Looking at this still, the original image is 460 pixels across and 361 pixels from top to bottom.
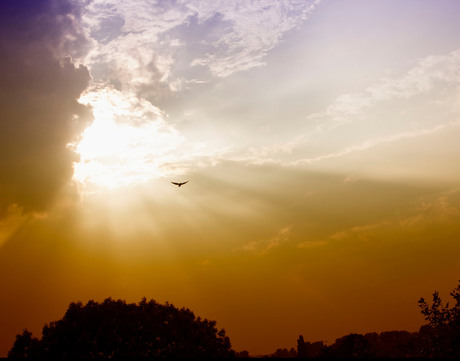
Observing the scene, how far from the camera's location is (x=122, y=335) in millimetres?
37312

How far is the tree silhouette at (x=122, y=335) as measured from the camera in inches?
1414

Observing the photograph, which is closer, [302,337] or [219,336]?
[219,336]

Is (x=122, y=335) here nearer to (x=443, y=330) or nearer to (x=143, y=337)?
(x=143, y=337)

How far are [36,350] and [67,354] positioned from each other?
2.84 metres

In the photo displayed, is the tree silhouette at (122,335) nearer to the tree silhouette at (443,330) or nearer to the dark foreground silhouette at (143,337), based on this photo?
the dark foreground silhouette at (143,337)

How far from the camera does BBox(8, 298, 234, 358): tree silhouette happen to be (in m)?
35.9

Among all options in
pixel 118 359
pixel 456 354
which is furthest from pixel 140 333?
pixel 456 354

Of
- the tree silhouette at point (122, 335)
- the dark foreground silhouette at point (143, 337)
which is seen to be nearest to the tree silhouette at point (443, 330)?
the dark foreground silhouette at point (143, 337)

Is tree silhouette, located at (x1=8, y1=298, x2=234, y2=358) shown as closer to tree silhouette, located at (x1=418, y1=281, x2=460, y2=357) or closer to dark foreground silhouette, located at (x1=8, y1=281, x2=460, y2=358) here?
dark foreground silhouette, located at (x1=8, y1=281, x2=460, y2=358)

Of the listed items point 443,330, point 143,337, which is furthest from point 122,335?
point 443,330

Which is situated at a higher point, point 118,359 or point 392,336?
point 118,359

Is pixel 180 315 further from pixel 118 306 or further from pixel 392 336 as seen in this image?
pixel 392 336

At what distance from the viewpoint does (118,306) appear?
39.5 m

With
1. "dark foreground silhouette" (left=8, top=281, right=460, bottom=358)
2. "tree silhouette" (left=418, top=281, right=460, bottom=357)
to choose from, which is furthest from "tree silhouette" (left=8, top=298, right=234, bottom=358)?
"tree silhouette" (left=418, top=281, right=460, bottom=357)
